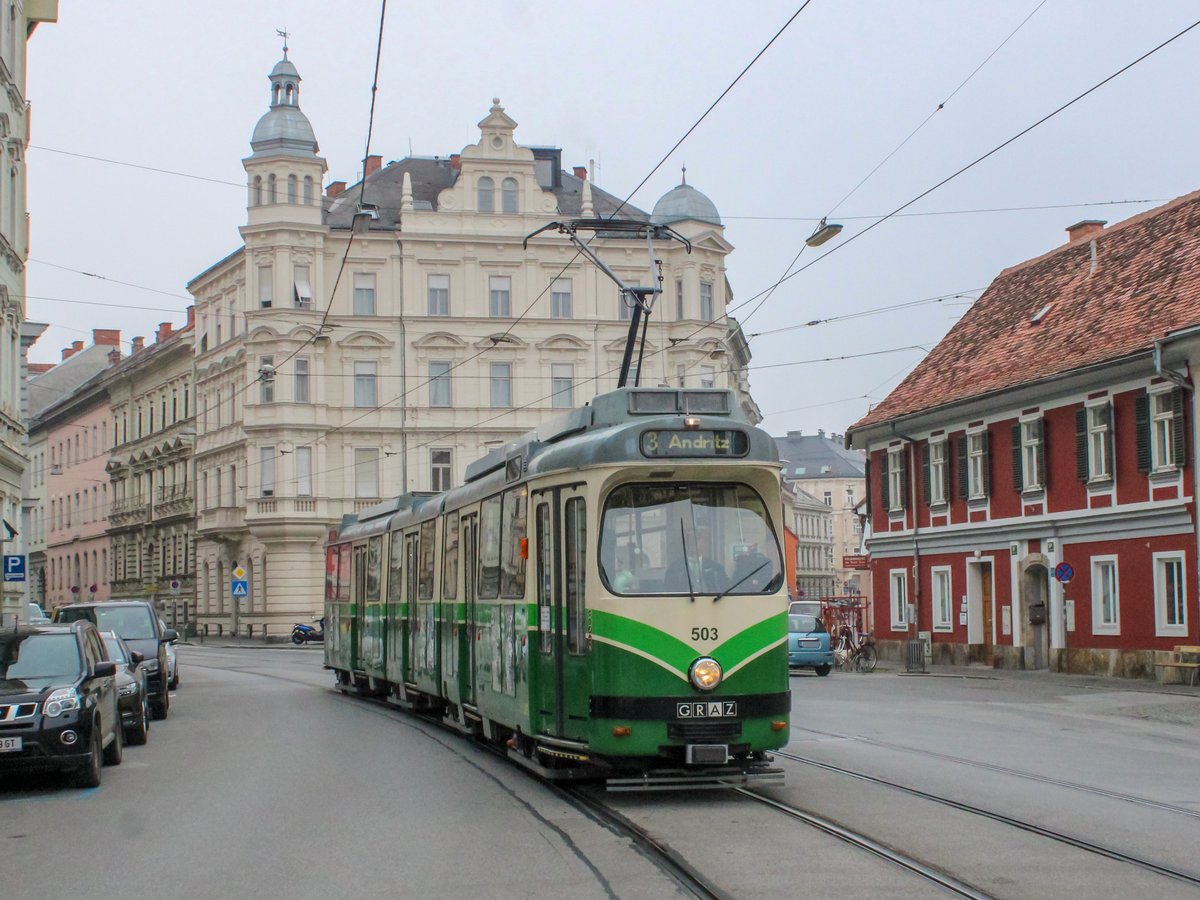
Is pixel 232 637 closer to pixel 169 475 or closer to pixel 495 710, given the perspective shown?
pixel 169 475

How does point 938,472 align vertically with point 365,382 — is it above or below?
below

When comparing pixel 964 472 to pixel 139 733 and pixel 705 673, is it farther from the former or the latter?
pixel 705 673

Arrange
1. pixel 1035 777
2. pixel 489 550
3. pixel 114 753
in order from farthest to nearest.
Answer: pixel 114 753 < pixel 489 550 < pixel 1035 777

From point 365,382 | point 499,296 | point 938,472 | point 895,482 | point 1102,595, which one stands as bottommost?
point 1102,595

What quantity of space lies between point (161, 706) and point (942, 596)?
22.8m

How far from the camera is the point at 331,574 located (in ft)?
97.3

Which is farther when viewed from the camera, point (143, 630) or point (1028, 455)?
point (1028, 455)

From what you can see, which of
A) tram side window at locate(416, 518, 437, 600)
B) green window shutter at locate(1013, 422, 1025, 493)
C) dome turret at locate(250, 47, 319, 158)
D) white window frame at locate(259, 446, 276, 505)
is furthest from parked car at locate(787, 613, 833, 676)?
dome turret at locate(250, 47, 319, 158)

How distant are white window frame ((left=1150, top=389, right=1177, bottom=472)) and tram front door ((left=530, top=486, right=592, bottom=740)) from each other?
20.2m

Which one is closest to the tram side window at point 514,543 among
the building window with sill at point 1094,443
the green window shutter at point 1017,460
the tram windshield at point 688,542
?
the tram windshield at point 688,542

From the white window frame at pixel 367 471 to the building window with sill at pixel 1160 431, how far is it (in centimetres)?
3675

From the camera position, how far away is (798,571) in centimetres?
12344

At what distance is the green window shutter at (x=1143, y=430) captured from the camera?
3164cm

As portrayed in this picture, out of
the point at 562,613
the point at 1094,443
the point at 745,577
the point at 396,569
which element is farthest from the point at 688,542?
the point at 1094,443
